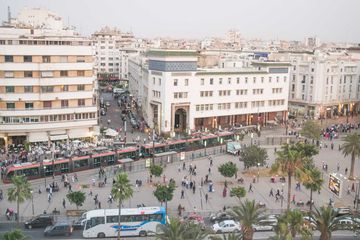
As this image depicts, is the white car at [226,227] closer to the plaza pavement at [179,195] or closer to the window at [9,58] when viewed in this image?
the plaza pavement at [179,195]

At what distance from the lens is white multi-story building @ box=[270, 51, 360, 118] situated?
3871 inches

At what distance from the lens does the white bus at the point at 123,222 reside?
3559 cm

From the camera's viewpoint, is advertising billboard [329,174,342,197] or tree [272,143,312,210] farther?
advertising billboard [329,174,342,197]

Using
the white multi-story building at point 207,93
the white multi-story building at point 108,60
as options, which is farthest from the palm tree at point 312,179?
the white multi-story building at point 108,60

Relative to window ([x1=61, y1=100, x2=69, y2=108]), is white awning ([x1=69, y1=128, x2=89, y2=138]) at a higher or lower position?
lower

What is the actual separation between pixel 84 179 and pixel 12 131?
17.0 m

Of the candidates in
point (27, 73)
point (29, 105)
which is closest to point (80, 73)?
point (27, 73)

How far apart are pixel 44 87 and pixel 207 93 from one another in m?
28.8

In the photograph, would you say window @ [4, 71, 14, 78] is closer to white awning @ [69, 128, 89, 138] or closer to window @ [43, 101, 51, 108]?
window @ [43, 101, 51, 108]

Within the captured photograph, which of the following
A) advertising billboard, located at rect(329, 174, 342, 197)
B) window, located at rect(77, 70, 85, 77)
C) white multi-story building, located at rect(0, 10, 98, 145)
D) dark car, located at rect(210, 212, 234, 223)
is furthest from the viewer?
window, located at rect(77, 70, 85, 77)

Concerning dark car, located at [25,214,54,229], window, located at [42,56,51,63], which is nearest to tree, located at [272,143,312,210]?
dark car, located at [25,214,54,229]

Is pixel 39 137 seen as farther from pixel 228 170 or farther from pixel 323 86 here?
pixel 323 86

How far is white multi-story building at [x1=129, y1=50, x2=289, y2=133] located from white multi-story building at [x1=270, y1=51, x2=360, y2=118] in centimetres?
1065

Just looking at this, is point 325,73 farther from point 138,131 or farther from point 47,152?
point 47,152
